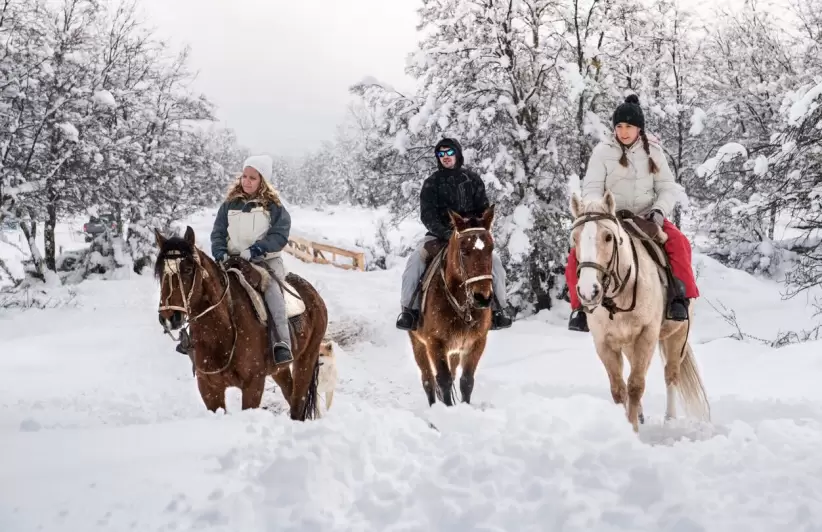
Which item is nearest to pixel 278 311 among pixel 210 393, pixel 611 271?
pixel 210 393

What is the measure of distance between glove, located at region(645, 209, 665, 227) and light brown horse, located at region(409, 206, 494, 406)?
1602 millimetres

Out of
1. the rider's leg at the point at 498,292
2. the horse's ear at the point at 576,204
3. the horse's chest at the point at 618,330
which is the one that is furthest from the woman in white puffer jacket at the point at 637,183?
the rider's leg at the point at 498,292

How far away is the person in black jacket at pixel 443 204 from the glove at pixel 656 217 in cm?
166

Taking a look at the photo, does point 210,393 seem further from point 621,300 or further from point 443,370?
point 621,300

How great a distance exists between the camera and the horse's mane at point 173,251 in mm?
4598

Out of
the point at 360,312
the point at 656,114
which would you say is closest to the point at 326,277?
the point at 360,312

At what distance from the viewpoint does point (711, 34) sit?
1988cm

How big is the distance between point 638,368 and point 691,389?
1.32 meters

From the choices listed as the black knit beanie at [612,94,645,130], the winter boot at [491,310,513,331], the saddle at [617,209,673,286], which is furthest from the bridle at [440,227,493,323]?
the black knit beanie at [612,94,645,130]

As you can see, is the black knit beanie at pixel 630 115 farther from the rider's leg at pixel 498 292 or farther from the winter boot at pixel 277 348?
the winter boot at pixel 277 348

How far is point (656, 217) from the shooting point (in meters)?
5.48

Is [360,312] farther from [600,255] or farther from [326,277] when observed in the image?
[600,255]

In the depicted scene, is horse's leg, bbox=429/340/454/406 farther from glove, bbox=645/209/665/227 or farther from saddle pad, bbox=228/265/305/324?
glove, bbox=645/209/665/227

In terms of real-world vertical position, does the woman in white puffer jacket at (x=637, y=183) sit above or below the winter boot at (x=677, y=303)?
above
